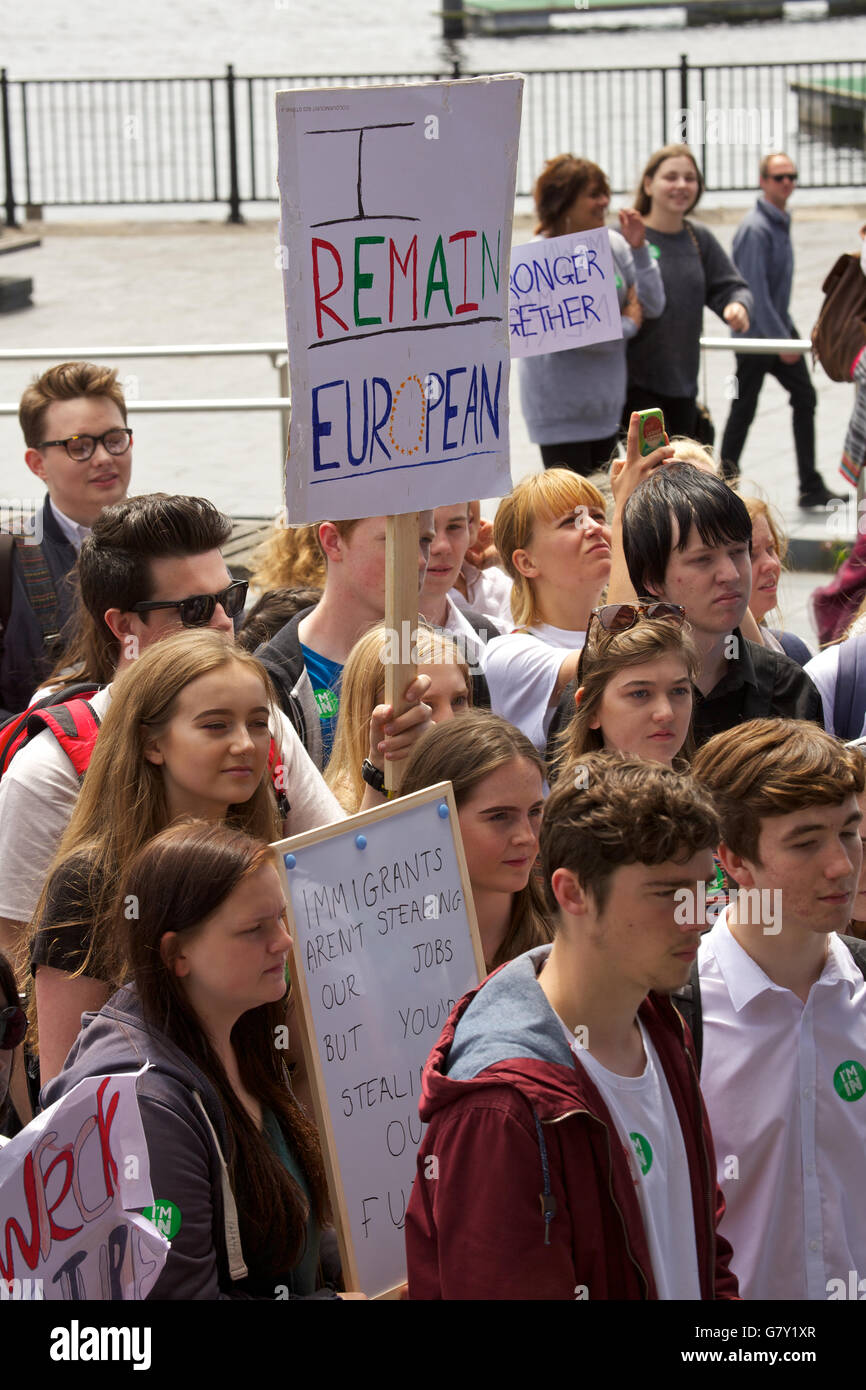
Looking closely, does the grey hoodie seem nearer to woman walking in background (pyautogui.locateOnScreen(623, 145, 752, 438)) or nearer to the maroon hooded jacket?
the maroon hooded jacket

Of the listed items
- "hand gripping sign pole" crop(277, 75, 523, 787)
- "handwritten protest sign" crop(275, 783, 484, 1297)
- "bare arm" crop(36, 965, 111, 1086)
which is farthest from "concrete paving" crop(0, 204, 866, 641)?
"bare arm" crop(36, 965, 111, 1086)

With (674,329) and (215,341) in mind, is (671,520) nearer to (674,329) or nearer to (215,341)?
(674,329)

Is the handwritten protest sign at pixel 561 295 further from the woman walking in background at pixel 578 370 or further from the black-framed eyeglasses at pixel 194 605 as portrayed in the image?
the black-framed eyeglasses at pixel 194 605

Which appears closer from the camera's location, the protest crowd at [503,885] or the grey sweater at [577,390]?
the protest crowd at [503,885]

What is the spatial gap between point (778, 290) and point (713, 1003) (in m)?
8.59

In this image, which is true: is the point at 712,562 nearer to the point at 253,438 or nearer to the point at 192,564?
the point at 192,564

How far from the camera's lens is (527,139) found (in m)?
23.3

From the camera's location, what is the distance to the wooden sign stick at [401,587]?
11.8ft

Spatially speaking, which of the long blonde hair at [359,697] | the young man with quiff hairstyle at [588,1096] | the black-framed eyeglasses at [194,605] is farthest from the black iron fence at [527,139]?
the young man with quiff hairstyle at [588,1096]

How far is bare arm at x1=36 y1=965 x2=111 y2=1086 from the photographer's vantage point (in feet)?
10.7

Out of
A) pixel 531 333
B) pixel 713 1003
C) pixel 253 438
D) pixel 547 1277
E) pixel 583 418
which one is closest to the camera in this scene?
pixel 547 1277

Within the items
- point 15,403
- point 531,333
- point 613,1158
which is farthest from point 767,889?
point 15,403

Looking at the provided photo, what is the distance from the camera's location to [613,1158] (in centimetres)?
253

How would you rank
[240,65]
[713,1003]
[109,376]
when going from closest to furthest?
[713,1003] < [109,376] < [240,65]
